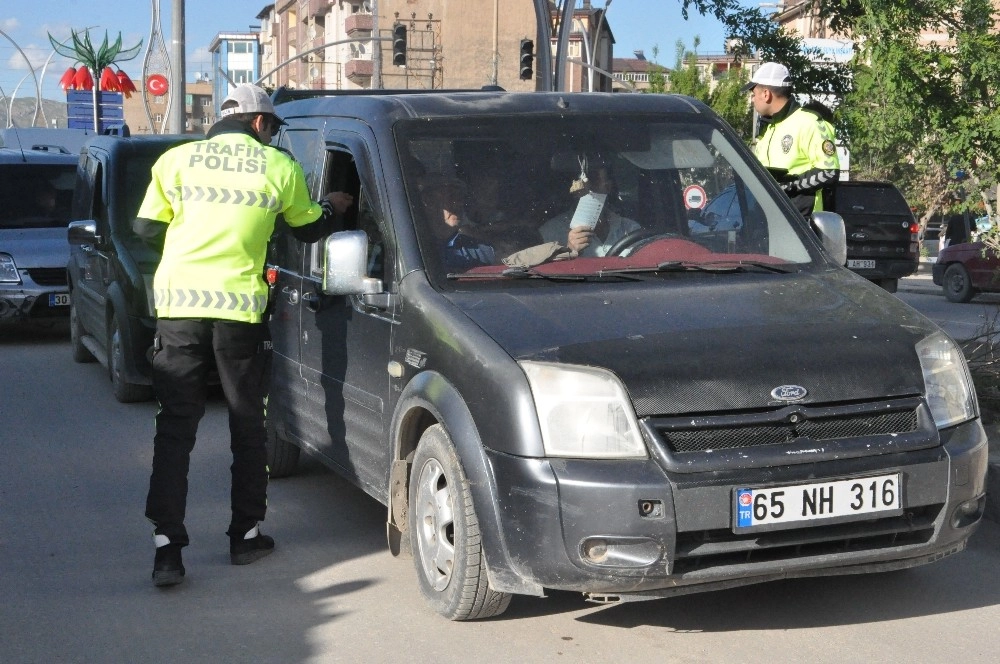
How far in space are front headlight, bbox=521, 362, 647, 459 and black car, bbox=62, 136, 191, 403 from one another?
614 centimetres

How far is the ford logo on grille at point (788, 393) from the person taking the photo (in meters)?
4.48

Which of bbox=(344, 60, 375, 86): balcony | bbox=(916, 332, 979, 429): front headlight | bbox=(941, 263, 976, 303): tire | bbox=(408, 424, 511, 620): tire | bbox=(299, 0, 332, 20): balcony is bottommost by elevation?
bbox=(941, 263, 976, 303): tire

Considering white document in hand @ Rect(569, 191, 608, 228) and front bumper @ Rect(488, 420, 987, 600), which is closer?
front bumper @ Rect(488, 420, 987, 600)

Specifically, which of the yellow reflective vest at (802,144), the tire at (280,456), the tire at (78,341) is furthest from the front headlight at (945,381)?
the tire at (78,341)

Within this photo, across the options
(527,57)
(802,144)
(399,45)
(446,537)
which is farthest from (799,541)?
(399,45)

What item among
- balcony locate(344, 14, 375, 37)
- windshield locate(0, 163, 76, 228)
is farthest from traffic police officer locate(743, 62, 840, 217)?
balcony locate(344, 14, 375, 37)

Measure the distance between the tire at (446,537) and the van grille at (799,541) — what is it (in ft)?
2.41

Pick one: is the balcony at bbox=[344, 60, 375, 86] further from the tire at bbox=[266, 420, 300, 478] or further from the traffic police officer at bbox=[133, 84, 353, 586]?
the traffic police officer at bbox=[133, 84, 353, 586]

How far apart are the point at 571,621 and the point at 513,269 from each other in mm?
1318

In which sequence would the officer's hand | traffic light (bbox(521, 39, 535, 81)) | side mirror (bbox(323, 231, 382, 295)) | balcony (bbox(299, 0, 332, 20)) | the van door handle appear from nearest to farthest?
side mirror (bbox(323, 231, 382, 295)) < the officer's hand < the van door handle < traffic light (bbox(521, 39, 535, 81)) < balcony (bbox(299, 0, 332, 20))

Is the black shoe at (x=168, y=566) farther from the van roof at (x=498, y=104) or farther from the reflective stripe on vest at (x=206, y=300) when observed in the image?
the van roof at (x=498, y=104)

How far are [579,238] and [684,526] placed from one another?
5.13ft

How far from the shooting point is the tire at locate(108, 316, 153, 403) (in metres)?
10.4

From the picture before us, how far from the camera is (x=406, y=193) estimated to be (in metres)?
5.53
